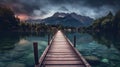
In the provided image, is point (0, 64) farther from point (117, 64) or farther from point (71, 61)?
point (117, 64)

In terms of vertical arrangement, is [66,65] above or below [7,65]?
above

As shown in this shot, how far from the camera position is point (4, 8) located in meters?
130

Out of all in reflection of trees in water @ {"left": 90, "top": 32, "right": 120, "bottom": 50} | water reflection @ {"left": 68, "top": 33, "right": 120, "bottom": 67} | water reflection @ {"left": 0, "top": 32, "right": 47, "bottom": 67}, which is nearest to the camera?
water reflection @ {"left": 0, "top": 32, "right": 47, "bottom": 67}

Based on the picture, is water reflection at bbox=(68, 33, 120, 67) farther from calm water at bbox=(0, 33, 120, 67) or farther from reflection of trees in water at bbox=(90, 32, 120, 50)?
reflection of trees in water at bbox=(90, 32, 120, 50)

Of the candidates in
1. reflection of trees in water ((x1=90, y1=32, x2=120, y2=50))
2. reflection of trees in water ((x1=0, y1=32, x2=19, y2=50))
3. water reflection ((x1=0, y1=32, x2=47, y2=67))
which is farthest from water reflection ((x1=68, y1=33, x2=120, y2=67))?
reflection of trees in water ((x1=0, y1=32, x2=19, y2=50))

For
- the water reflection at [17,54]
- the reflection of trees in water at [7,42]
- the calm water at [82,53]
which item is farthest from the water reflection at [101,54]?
the reflection of trees in water at [7,42]

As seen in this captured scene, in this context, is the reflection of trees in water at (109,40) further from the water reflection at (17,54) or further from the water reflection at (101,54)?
the water reflection at (17,54)

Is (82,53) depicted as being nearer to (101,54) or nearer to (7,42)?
(101,54)

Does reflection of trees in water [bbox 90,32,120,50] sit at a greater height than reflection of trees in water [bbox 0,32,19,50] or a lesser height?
lesser

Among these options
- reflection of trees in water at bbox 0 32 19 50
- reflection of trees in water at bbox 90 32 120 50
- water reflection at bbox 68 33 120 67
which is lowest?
water reflection at bbox 68 33 120 67

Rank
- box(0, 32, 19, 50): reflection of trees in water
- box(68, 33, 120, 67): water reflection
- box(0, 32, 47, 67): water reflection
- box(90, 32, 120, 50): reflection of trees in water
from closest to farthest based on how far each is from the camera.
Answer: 1. box(0, 32, 47, 67): water reflection
2. box(68, 33, 120, 67): water reflection
3. box(0, 32, 19, 50): reflection of trees in water
4. box(90, 32, 120, 50): reflection of trees in water

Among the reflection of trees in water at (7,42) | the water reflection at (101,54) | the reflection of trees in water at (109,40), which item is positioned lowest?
the water reflection at (101,54)

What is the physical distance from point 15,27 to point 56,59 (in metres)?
117

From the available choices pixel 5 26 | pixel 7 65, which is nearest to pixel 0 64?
pixel 7 65
